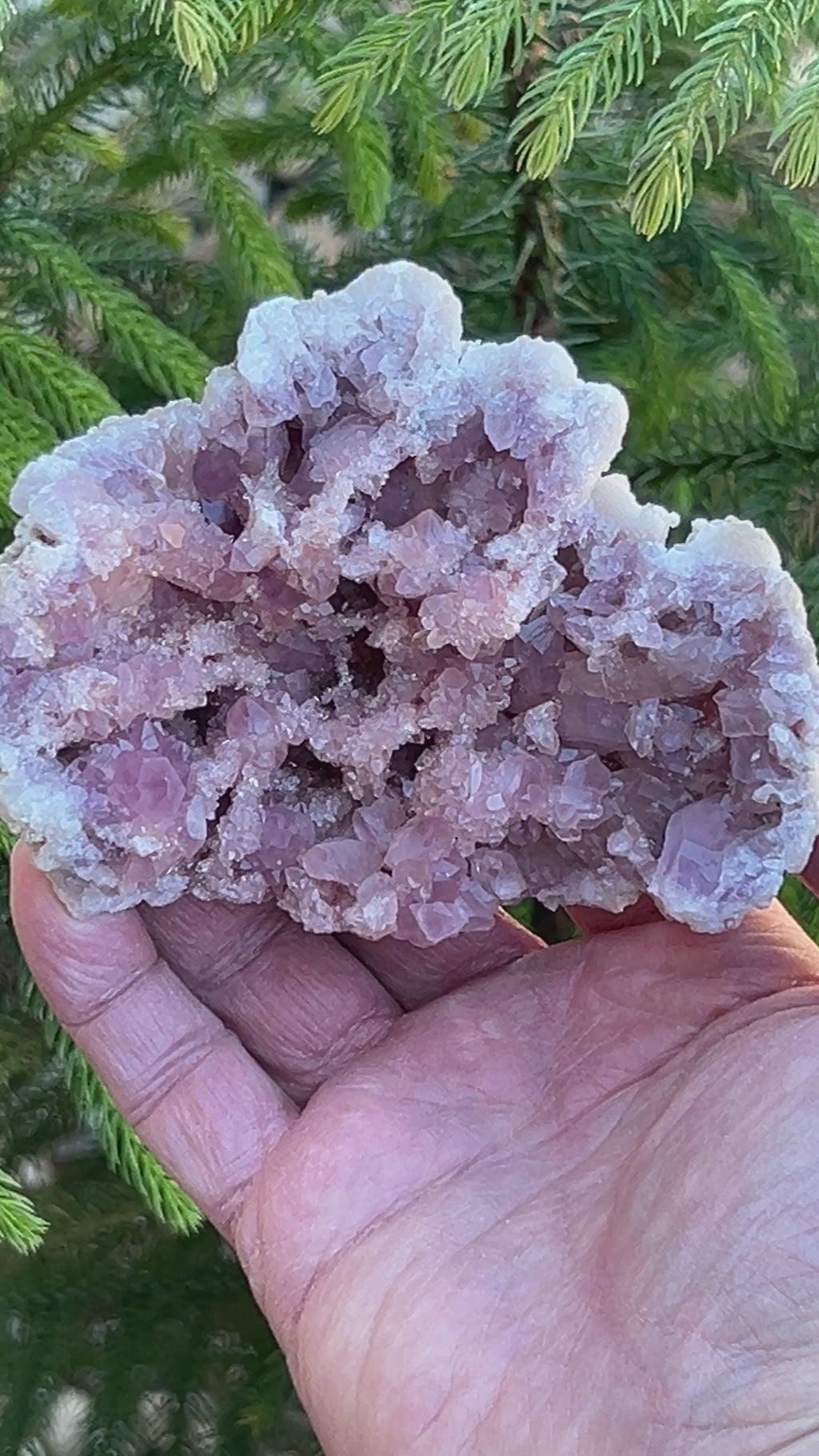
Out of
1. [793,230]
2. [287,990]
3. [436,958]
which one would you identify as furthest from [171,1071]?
[793,230]

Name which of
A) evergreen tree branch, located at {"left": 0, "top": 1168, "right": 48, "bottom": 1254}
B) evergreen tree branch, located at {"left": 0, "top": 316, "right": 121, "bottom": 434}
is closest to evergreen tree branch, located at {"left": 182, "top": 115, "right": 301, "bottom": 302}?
evergreen tree branch, located at {"left": 0, "top": 316, "right": 121, "bottom": 434}

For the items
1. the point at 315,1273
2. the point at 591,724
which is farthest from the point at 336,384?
the point at 315,1273

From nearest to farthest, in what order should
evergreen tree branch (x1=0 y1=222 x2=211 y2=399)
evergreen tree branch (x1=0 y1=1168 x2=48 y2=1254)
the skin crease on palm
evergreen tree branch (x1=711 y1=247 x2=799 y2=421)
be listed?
the skin crease on palm → evergreen tree branch (x1=0 y1=1168 x2=48 y2=1254) → evergreen tree branch (x1=0 y1=222 x2=211 y2=399) → evergreen tree branch (x1=711 y1=247 x2=799 y2=421)

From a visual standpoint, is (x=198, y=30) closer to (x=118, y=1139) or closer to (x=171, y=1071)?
(x=171, y=1071)

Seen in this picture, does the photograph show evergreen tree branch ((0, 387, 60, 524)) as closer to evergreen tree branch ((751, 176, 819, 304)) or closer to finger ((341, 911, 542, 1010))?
finger ((341, 911, 542, 1010))

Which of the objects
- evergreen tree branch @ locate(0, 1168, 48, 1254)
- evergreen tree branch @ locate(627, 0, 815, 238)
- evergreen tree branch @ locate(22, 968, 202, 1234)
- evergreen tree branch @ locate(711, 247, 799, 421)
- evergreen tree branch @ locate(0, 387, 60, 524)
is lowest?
evergreen tree branch @ locate(22, 968, 202, 1234)

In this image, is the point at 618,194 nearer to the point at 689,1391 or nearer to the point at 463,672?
the point at 463,672
